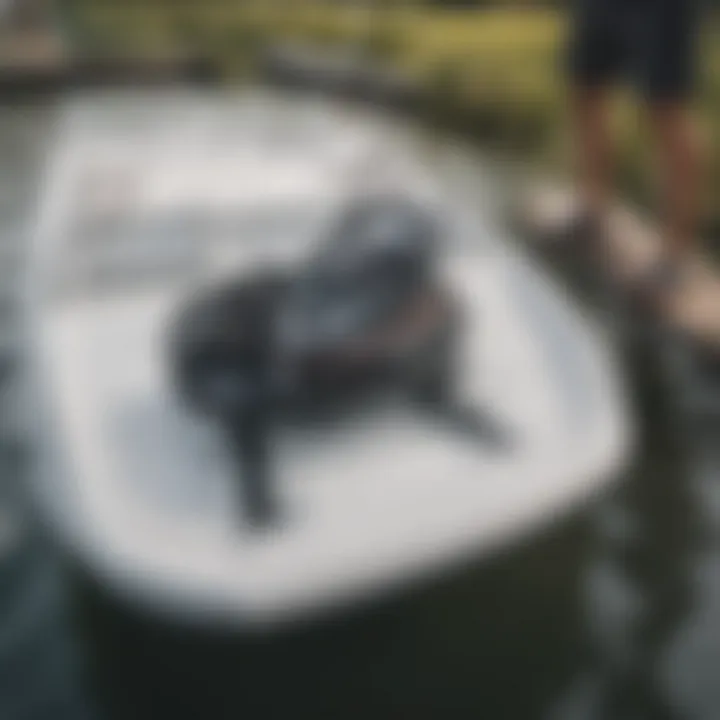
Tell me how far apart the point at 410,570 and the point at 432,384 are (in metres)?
0.09

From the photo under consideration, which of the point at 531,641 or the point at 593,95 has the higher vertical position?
the point at 593,95

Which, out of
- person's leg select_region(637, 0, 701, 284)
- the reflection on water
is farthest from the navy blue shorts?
the reflection on water

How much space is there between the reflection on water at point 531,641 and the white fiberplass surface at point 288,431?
1.2 inches

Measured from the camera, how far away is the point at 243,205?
0.65m

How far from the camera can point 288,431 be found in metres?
0.58

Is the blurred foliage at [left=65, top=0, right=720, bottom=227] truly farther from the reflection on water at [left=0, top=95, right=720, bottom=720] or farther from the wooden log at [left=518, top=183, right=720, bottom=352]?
the reflection on water at [left=0, top=95, right=720, bottom=720]

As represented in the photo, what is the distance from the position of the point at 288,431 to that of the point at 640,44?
0.25 metres

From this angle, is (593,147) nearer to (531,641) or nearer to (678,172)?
(678,172)

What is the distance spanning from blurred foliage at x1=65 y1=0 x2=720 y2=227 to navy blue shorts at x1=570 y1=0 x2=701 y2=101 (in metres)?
0.01

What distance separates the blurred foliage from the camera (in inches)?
26.0

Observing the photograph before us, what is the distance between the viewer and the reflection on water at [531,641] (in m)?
0.59

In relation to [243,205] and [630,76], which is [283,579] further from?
[630,76]

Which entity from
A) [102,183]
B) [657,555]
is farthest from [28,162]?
[657,555]

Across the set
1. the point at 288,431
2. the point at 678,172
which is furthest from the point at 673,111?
the point at 288,431
